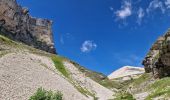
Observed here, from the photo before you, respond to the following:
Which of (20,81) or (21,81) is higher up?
(21,81)

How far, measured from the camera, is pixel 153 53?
113m

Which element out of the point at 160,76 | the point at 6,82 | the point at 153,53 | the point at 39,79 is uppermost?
the point at 153,53

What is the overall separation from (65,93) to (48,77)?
412 inches

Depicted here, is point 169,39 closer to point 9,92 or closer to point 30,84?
point 30,84

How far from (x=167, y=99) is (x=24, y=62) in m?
37.6

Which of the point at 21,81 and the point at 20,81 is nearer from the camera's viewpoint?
the point at 20,81

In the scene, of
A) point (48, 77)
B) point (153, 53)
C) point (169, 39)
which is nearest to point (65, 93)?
point (48, 77)

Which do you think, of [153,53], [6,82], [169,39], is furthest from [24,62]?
[153,53]

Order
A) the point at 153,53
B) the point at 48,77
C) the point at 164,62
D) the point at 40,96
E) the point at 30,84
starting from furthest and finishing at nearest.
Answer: the point at 153,53
the point at 164,62
the point at 48,77
the point at 30,84
the point at 40,96

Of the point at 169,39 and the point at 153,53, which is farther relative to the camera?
the point at 153,53

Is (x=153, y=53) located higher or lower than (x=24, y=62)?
higher

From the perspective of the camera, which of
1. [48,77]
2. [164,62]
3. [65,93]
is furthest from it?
[164,62]

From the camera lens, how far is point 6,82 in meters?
54.3

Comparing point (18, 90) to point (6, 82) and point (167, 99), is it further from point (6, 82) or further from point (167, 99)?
point (167, 99)
